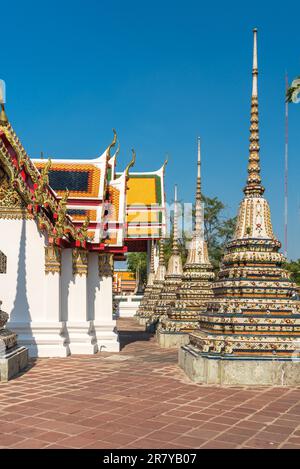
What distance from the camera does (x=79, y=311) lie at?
14086 millimetres

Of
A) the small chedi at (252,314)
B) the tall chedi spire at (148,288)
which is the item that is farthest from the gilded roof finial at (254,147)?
the tall chedi spire at (148,288)

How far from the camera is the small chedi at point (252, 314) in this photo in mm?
8852

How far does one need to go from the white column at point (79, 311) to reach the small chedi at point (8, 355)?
11.6ft

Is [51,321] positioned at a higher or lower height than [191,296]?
lower

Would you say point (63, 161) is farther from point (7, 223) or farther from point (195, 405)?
point (195, 405)

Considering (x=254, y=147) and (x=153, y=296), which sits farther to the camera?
(x=153, y=296)

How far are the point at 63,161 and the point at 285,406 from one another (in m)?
12.4

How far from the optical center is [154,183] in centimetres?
3391

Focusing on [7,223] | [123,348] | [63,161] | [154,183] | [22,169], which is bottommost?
[123,348]

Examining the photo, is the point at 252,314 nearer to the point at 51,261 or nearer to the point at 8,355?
the point at 8,355

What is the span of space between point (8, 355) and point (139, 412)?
331 cm

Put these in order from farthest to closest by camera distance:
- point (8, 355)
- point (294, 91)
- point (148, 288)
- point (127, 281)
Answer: point (127, 281), point (148, 288), point (8, 355), point (294, 91)

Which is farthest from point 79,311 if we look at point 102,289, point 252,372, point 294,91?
point 294,91
